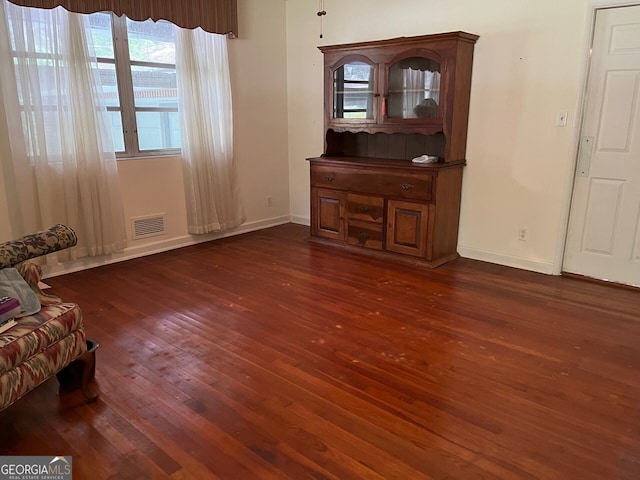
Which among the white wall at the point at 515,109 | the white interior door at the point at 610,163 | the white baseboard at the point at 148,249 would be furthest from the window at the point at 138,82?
the white interior door at the point at 610,163

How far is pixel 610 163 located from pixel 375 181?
177cm

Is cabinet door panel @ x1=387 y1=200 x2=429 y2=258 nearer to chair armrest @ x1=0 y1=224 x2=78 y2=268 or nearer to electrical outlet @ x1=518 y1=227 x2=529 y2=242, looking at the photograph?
electrical outlet @ x1=518 y1=227 x2=529 y2=242

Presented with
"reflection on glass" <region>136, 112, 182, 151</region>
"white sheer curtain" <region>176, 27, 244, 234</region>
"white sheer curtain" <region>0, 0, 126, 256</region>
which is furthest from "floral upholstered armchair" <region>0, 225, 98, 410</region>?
"white sheer curtain" <region>176, 27, 244, 234</region>

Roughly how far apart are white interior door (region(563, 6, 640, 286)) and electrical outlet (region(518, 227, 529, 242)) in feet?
1.01

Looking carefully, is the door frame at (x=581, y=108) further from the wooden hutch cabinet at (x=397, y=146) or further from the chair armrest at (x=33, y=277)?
the chair armrest at (x=33, y=277)

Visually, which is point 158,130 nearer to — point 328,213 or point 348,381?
point 328,213

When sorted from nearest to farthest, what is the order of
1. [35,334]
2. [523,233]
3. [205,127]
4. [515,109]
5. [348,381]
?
[35,334]
[348,381]
[515,109]
[523,233]
[205,127]

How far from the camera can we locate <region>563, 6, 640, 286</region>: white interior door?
3.36 meters

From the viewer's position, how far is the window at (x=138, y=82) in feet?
13.0

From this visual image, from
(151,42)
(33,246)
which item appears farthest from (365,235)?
(33,246)

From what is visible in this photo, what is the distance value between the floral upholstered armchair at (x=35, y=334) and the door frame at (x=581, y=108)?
11.0 ft

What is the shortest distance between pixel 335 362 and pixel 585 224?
2.39 metres

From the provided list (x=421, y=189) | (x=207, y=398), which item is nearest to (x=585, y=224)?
(x=421, y=189)

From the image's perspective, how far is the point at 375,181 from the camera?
426 cm
